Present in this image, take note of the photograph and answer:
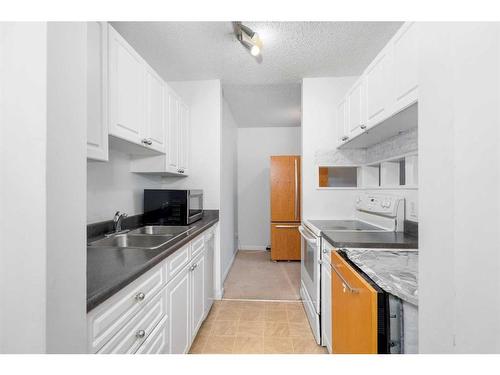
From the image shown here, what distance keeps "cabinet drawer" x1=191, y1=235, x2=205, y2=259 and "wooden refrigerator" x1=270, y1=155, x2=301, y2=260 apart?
6.98 feet

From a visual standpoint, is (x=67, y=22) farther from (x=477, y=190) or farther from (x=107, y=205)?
(x=107, y=205)

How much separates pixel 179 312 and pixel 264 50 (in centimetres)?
224

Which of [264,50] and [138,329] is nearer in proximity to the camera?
[138,329]

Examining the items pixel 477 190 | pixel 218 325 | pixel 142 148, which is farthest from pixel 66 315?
pixel 218 325

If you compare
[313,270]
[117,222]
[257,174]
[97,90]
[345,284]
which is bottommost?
[313,270]

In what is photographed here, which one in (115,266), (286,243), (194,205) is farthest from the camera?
(286,243)

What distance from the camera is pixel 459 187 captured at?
379 millimetres

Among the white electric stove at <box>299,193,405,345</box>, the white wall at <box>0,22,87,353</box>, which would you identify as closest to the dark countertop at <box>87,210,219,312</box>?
the white wall at <box>0,22,87,353</box>

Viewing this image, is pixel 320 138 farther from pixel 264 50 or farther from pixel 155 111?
pixel 155 111

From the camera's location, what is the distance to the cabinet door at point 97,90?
1150 millimetres

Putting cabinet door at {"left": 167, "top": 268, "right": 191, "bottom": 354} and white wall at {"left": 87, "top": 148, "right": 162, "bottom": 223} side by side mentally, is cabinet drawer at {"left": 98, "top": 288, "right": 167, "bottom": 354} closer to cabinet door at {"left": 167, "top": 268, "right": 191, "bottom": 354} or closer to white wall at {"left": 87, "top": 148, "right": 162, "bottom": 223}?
cabinet door at {"left": 167, "top": 268, "right": 191, "bottom": 354}

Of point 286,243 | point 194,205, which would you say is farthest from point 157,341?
point 286,243

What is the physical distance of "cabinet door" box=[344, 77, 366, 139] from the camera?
188 centimetres

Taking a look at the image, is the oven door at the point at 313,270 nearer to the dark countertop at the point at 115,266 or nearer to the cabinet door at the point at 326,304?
the cabinet door at the point at 326,304
